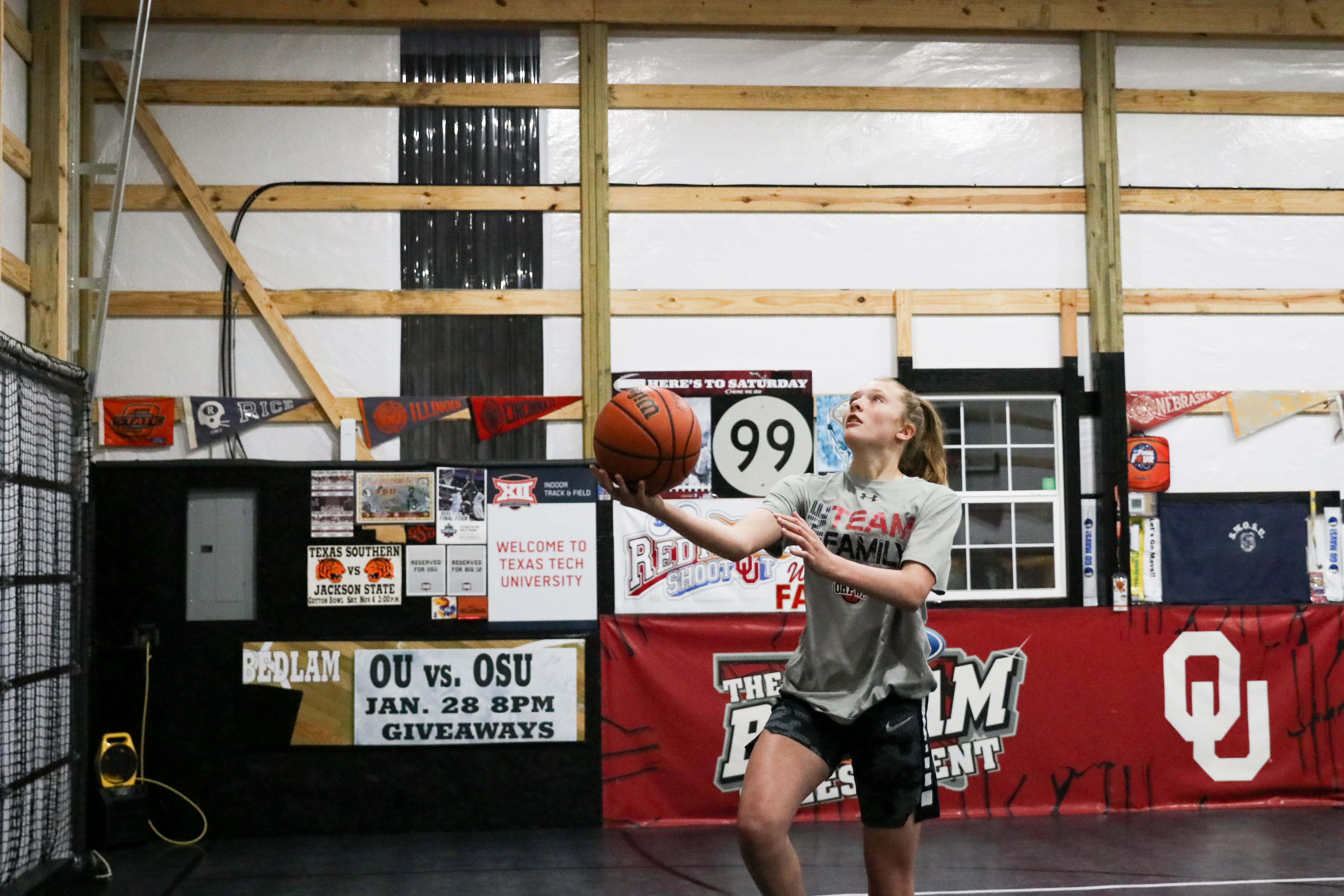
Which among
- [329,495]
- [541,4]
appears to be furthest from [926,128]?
[329,495]

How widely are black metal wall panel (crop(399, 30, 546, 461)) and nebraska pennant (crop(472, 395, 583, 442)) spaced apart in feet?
0.14

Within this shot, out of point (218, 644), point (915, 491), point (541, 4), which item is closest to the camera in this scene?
point (915, 491)

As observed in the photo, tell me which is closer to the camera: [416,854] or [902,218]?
[416,854]

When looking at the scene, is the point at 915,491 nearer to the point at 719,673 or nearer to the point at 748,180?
the point at 719,673

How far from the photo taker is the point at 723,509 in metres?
6.76

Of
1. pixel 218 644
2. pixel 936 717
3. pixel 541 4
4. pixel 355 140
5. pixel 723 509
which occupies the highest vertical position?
pixel 541 4

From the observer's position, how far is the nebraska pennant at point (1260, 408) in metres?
7.08

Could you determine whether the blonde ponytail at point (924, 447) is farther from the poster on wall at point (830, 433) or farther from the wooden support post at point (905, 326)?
the wooden support post at point (905, 326)

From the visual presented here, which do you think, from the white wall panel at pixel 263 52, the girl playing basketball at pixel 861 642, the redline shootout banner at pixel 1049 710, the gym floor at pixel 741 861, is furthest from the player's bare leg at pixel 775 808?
the white wall panel at pixel 263 52

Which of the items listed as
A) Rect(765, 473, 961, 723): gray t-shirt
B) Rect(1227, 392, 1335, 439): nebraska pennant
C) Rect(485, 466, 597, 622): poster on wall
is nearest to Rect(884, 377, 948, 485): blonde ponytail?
Rect(765, 473, 961, 723): gray t-shirt

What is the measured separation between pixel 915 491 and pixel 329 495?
13.6 feet

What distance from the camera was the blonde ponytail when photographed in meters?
3.37

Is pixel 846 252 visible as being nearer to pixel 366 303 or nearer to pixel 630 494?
pixel 366 303

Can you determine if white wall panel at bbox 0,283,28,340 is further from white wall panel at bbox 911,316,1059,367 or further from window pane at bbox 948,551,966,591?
window pane at bbox 948,551,966,591
